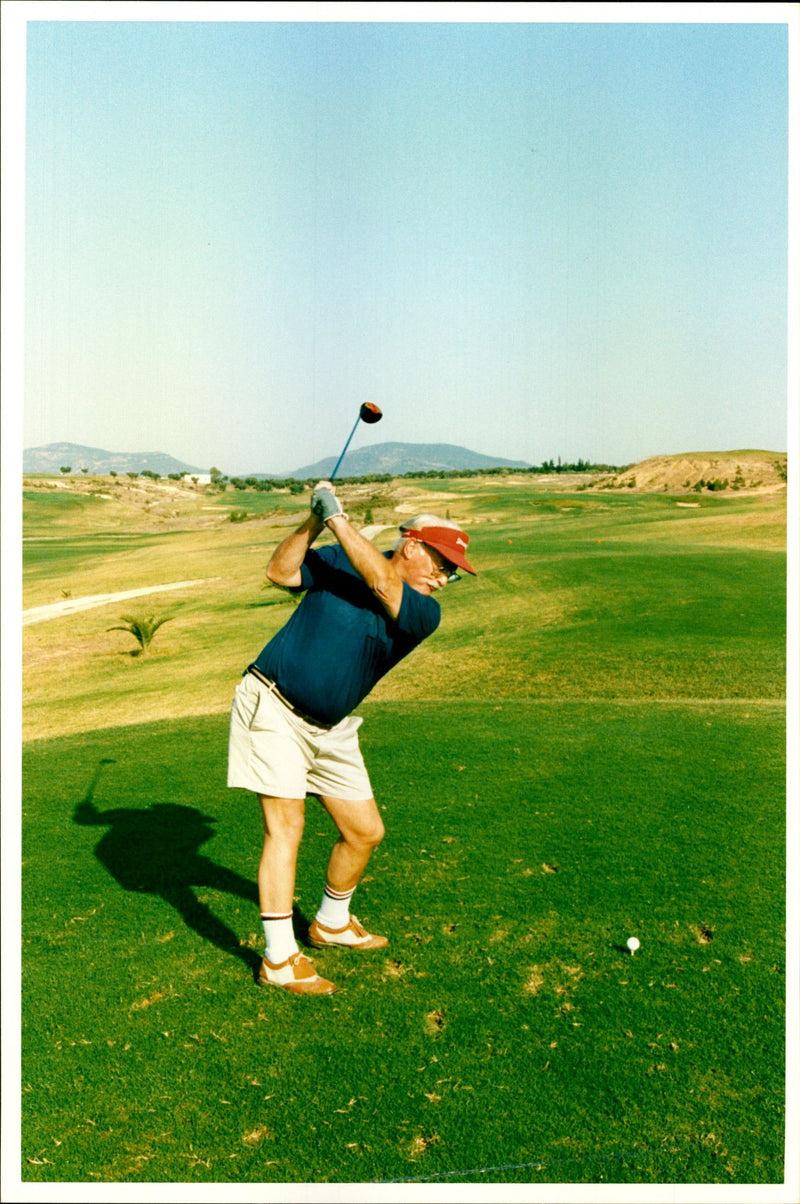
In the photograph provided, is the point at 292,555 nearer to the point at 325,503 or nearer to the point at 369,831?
the point at 325,503

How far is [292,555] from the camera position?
157 inches

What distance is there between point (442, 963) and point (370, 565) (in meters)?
1.90

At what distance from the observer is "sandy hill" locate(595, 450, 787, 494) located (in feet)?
221

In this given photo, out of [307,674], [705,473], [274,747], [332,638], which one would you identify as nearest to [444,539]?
[332,638]

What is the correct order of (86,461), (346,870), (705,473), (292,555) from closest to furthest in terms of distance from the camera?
(292,555)
(346,870)
(705,473)
(86,461)

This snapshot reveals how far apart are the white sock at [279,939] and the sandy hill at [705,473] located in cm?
6247

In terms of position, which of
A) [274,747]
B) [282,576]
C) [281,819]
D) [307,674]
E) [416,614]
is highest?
[282,576]

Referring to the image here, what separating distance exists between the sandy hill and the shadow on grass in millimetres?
60761

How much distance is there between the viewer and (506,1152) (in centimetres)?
320

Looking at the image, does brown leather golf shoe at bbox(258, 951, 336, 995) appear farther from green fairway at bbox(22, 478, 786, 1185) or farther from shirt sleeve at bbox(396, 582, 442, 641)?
shirt sleeve at bbox(396, 582, 442, 641)

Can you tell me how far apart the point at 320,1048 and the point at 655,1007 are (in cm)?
140

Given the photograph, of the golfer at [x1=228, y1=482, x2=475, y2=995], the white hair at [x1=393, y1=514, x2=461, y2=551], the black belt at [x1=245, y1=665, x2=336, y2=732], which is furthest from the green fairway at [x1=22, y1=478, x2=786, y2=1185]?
the white hair at [x1=393, y1=514, x2=461, y2=551]

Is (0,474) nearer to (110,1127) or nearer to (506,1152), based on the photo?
(110,1127)

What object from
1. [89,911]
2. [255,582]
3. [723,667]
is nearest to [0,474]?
[89,911]
